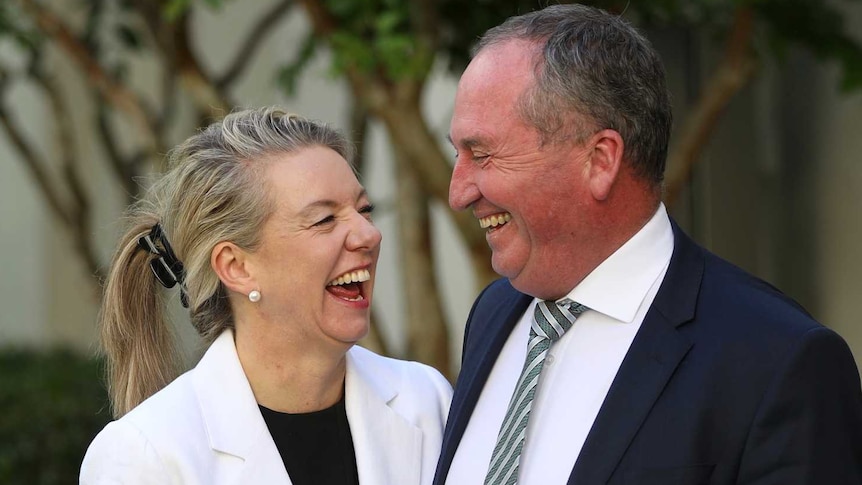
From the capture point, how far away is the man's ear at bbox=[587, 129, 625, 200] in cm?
257

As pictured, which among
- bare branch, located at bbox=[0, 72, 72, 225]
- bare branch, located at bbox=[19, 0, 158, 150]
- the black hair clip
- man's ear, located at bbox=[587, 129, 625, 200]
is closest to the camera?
man's ear, located at bbox=[587, 129, 625, 200]

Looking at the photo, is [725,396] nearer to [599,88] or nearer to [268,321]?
[599,88]

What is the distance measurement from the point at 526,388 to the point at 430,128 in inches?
142

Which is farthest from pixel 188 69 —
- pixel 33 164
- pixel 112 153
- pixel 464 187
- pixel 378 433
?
pixel 464 187

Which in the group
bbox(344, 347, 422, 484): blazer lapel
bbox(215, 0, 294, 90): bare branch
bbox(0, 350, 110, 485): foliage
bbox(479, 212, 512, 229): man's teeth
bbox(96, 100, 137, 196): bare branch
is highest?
bbox(215, 0, 294, 90): bare branch

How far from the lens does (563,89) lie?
2.59m

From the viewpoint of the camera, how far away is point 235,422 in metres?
2.98

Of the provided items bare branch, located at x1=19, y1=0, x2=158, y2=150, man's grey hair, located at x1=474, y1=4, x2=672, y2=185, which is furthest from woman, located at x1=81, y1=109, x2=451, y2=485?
bare branch, located at x1=19, y1=0, x2=158, y2=150

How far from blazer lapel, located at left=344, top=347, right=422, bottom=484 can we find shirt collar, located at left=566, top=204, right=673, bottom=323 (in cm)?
75

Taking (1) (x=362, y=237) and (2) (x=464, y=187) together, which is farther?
(1) (x=362, y=237)

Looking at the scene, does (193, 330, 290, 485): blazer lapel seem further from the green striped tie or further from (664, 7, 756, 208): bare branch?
(664, 7, 756, 208): bare branch

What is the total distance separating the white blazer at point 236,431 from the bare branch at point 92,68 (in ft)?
10.8

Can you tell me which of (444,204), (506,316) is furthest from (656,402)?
(444,204)

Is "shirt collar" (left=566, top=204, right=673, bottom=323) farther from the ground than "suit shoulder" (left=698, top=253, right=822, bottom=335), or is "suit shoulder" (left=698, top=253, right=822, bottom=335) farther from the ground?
"shirt collar" (left=566, top=204, right=673, bottom=323)
